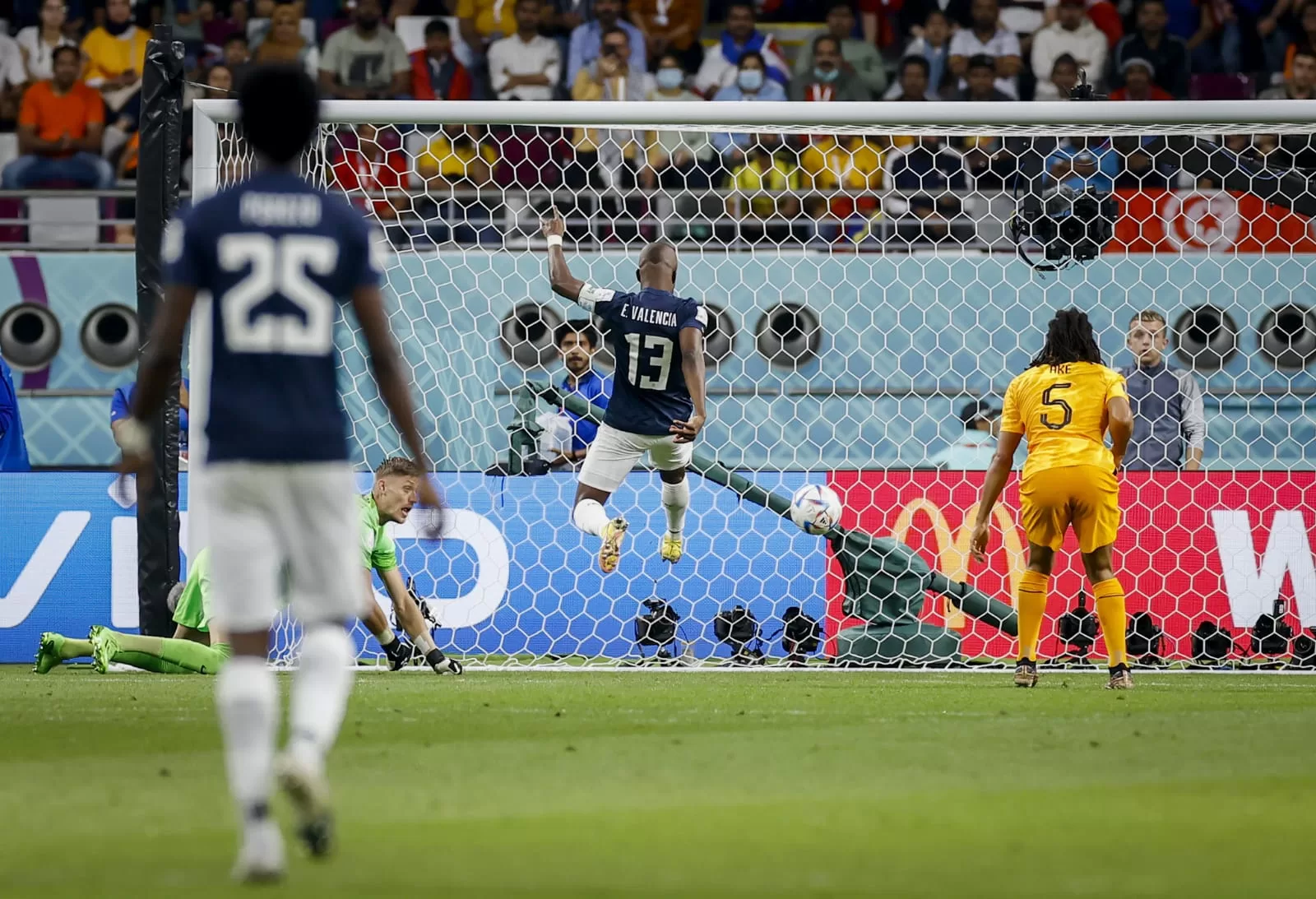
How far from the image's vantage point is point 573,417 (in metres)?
11.9

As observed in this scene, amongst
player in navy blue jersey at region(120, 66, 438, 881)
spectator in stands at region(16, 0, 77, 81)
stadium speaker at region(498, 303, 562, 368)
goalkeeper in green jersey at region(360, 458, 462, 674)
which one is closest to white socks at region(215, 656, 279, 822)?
player in navy blue jersey at region(120, 66, 438, 881)

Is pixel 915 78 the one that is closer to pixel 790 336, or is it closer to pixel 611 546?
pixel 790 336

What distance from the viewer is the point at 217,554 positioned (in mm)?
4047

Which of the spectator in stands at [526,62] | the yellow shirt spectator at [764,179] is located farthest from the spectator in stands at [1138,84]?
the spectator in stands at [526,62]

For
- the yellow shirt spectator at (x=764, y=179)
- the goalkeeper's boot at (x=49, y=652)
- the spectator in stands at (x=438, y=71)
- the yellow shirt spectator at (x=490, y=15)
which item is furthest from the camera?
the yellow shirt spectator at (x=490, y=15)

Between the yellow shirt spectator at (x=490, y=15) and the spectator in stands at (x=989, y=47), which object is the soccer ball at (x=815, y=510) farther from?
the yellow shirt spectator at (x=490, y=15)

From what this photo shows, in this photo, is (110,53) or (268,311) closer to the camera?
(268,311)

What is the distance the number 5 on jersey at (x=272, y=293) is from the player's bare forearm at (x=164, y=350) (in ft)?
0.31

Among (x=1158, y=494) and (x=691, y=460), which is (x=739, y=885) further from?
(x=1158, y=494)

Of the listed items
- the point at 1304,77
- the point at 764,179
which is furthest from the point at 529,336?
the point at 1304,77

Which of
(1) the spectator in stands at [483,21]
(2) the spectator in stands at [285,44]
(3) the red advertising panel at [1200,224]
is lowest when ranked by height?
(3) the red advertising panel at [1200,224]

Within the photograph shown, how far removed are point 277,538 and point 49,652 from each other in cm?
586

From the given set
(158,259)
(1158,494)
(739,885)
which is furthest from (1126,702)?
(158,259)

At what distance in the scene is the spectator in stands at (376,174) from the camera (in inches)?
538
